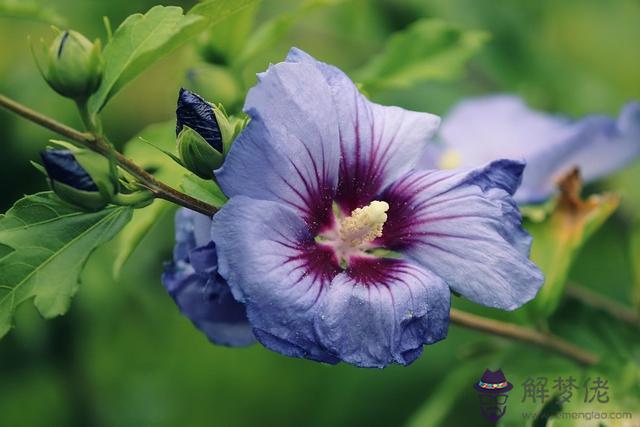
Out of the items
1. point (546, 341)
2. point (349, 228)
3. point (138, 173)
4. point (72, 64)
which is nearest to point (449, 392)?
point (546, 341)

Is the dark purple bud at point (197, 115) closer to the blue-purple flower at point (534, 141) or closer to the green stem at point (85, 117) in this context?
the green stem at point (85, 117)

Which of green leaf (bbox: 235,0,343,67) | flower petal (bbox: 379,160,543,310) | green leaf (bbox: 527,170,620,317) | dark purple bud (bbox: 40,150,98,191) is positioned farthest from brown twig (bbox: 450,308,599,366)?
dark purple bud (bbox: 40,150,98,191)

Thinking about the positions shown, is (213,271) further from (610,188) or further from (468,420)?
(610,188)

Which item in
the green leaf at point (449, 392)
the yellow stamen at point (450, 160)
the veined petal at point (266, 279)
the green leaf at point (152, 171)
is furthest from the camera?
the yellow stamen at point (450, 160)

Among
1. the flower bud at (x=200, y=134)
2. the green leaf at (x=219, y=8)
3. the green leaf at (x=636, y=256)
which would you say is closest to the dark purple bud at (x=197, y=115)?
the flower bud at (x=200, y=134)

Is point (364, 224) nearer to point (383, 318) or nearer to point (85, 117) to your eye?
point (383, 318)

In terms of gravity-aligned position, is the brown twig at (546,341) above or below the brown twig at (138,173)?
below

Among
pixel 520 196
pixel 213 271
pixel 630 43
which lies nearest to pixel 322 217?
pixel 213 271
